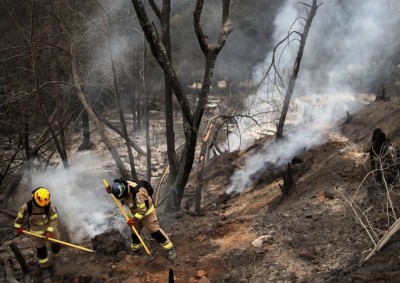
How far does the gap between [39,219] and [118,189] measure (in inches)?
63.3

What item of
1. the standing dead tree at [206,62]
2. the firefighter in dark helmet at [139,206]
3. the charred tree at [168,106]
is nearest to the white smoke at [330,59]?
the charred tree at [168,106]

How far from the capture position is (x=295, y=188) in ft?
30.8

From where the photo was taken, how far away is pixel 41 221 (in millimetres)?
6207

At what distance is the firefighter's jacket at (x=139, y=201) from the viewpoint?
19.3 ft

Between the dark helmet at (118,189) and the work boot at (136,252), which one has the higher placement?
the dark helmet at (118,189)

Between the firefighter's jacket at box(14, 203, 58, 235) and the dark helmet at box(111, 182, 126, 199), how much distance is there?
53.4 inches

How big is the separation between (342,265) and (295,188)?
15.3 ft

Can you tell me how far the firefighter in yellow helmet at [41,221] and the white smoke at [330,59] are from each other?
1114 cm

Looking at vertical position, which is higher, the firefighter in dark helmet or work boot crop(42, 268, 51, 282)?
the firefighter in dark helmet

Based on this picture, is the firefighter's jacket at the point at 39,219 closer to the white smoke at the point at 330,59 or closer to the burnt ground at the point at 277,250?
the burnt ground at the point at 277,250

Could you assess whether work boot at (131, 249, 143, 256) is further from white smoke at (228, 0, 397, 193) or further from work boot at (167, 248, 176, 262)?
white smoke at (228, 0, 397, 193)

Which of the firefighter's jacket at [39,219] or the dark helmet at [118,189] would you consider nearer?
the dark helmet at [118,189]

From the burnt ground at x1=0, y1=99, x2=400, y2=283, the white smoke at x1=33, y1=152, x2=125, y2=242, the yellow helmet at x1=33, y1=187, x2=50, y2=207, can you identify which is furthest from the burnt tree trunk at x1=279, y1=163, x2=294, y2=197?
the yellow helmet at x1=33, y1=187, x2=50, y2=207

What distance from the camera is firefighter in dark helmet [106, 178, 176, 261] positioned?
5.82 metres
